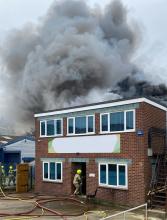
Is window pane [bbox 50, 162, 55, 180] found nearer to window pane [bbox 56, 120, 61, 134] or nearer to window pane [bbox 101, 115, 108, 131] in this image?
window pane [bbox 56, 120, 61, 134]

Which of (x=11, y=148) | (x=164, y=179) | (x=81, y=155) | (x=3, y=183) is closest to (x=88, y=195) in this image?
(x=81, y=155)

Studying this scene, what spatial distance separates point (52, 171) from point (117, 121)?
5650mm

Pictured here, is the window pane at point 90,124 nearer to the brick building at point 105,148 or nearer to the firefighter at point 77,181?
the brick building at point 105,148

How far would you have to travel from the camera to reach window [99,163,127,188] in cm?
1706

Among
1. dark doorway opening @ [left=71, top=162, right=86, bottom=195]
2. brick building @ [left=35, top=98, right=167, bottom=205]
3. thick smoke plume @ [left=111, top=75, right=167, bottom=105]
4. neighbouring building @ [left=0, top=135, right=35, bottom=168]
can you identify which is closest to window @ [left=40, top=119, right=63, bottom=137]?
brick building @ [left=35, top=98, right=167, bottom=205]

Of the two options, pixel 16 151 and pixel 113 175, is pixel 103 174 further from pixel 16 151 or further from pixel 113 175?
pixel 16 151

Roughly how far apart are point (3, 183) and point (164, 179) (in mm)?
12675

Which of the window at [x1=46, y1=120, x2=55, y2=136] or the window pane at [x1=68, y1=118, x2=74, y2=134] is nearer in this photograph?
the window pane at [x1=68, y1=118, x2=74, y2=134]

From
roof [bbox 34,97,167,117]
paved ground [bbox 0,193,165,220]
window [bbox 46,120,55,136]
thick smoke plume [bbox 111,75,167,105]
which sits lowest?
paved ground [bbox 0,193,165,220]

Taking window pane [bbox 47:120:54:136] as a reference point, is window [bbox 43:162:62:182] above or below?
below

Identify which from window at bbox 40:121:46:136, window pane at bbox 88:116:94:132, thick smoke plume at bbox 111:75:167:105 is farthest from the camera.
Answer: thick smoke plume at bbox 111:75:167:105

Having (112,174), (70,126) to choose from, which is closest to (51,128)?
(70,126)

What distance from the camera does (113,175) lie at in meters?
17.5

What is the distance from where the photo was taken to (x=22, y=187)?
23.0 m
